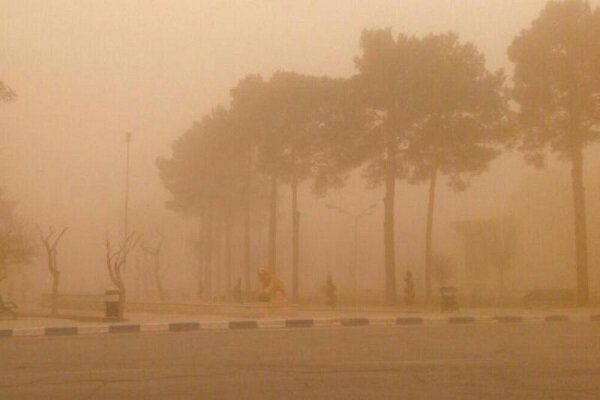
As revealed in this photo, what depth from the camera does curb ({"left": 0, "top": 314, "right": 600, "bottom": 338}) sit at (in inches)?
823

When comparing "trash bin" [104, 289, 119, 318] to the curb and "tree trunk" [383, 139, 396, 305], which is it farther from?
"tree trunk" [383, 139, 396, 305]

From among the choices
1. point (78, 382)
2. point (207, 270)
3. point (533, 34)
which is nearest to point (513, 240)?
point (207, 270)

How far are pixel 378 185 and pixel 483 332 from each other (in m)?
19.6

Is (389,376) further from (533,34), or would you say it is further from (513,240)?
(513,240)

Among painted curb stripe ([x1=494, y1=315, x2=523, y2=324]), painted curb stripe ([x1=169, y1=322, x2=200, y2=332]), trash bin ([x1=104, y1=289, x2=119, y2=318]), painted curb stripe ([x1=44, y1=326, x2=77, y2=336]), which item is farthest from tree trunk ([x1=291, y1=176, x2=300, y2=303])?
painted curb stripe ([x1=44, y1=326, x2=77, y2=336])

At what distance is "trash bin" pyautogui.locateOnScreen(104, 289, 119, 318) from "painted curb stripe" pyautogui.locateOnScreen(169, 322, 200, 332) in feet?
9.65

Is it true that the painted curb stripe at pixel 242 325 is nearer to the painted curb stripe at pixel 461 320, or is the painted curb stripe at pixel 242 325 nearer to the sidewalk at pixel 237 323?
the sidewalk at pixel 237 323

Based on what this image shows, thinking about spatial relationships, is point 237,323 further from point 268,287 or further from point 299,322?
point 268,287

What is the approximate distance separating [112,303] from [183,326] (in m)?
3.22

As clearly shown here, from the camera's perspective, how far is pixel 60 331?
20906 millimetres

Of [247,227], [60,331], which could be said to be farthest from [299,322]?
[247,227]

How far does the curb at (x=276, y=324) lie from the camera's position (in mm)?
20906

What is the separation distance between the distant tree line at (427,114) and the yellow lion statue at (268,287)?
8.42 metres

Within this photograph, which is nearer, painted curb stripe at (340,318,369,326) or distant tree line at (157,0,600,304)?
painted curb stripe at (340,318,369,326)
